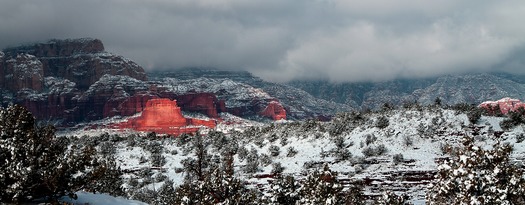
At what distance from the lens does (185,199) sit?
23.0 m

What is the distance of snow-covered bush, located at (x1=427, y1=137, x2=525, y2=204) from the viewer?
17125mm

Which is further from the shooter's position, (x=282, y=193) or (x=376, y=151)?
(x=376, y=151)

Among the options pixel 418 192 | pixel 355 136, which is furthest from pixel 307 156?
pixel 418 192

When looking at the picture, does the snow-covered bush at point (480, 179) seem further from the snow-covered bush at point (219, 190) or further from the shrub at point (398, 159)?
the shrub at point (398, 159)

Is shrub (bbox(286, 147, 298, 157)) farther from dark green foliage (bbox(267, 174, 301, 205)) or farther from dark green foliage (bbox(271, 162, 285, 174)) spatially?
dark green foliage (bbox(267, 174, 301, 205))

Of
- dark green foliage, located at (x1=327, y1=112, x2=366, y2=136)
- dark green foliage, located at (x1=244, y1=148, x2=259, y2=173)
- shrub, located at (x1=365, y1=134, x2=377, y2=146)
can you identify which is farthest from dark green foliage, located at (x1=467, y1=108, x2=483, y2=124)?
dark green foliage, located at (x1=244, y1=148, x2=259, y2=173)

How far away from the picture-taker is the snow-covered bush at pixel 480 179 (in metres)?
17.1

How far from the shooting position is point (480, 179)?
17.5m

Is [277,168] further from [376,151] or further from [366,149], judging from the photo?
[376,151]

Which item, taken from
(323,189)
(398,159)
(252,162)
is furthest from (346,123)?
(323,189)

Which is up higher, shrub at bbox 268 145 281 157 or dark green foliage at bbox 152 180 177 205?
shrub at bbox 268 145 281 157

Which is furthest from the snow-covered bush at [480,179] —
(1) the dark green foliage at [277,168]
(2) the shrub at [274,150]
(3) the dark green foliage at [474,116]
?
(2) the shrub at [274,150]

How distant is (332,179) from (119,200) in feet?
39.8

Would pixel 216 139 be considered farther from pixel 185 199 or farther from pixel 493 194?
pixel 493 194
